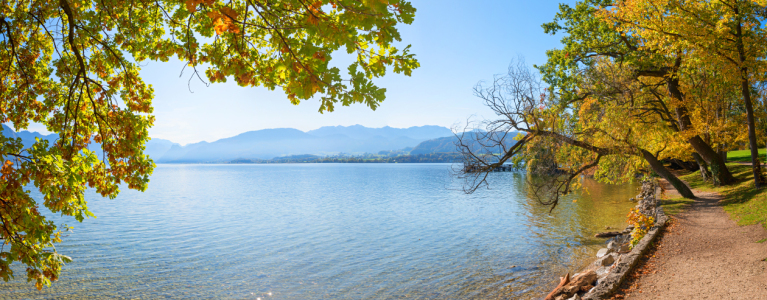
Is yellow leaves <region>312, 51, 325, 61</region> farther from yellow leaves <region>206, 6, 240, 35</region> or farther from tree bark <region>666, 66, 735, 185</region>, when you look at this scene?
tree bark <region>666, 66, 735, 185</region>

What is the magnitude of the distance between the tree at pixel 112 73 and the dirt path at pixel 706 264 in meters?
6.96

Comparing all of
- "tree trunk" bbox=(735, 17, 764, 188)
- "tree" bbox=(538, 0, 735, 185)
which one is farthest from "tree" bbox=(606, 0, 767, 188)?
"tree" bbox=(538, 0, 735, 185)

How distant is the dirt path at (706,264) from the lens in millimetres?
6777

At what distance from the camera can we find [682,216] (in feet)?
45.6

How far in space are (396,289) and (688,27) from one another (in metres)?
11.7

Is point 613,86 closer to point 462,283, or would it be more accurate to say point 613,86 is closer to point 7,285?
point 462,283

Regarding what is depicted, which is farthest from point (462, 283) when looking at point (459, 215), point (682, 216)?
point (459, 215)

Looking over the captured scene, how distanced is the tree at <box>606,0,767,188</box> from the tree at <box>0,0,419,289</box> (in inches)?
446

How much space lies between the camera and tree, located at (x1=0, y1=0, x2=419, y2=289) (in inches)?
140

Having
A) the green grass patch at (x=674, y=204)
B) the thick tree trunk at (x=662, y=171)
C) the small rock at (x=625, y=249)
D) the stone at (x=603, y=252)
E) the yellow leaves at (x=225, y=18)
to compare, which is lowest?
the stone at (x=603, y=252)

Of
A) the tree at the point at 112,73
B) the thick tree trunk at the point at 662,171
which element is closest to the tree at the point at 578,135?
the thick tree trunk at the point at 662,171

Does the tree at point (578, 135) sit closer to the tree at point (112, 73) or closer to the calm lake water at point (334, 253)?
the calm lake water at point (334, 253)

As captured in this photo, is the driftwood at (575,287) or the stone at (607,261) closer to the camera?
the driftwood at (575,287)

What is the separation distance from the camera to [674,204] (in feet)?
55.1
